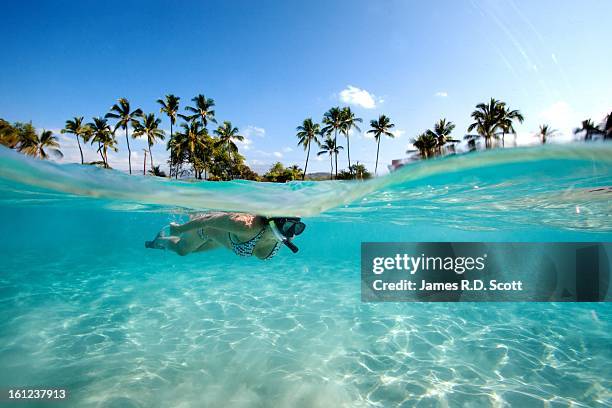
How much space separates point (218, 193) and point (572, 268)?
63.0ft

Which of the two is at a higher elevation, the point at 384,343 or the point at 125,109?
the point at 125,109

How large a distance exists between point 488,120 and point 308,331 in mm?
51595

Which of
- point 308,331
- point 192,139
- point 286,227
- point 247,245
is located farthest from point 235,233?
point 192,139

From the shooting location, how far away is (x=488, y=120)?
47.1m

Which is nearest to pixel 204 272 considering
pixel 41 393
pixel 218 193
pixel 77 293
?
pixel 77 293

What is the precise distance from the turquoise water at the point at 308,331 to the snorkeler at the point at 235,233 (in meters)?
1.92

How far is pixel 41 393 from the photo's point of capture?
5.38 m

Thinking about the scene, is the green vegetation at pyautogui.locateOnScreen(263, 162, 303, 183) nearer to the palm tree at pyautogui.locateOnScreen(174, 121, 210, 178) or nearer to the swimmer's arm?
the palm tree at pyautogui.locateOnScreen(174, 121, 210, 178)

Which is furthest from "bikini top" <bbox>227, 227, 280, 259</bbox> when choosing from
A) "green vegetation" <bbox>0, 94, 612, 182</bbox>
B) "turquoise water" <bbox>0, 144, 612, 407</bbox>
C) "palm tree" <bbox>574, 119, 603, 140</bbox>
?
"green vegetation" <bbox>0, 94, 612, 182</bbox>

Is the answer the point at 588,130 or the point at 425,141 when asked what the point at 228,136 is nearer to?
the point at 425,141

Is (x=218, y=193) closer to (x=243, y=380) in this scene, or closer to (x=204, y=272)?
(x=243, y=380)

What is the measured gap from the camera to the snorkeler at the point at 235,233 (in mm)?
5957

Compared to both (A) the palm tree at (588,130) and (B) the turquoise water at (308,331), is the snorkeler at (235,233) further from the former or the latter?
(A) the palm tree at (588,130)

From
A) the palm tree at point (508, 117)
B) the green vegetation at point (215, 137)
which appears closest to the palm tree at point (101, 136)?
the green vegetation at point (215, 137)
